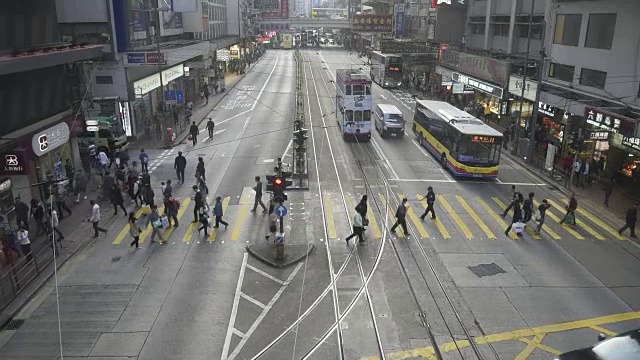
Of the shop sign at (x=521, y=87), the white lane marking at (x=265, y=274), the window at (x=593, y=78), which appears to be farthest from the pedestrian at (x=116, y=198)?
the shop sign at (x=521, y=87)

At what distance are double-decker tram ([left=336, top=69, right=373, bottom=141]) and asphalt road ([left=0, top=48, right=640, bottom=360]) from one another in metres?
9.70

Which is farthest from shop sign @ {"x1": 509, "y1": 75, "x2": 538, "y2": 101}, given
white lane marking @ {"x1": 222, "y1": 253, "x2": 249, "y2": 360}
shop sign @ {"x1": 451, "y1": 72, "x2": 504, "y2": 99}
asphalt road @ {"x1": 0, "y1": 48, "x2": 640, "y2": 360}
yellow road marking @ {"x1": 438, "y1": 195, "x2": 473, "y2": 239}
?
white lane marking @ {"x1": 222, "y1": 253, "x2": 249, "y2": 360}

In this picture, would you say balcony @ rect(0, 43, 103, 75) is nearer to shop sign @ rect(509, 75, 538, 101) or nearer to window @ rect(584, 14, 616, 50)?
window @ rect(584, 14, 616, 50)

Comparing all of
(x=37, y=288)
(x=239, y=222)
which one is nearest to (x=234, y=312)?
(x=37, y=288)

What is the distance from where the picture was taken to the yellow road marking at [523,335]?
36.8 feet

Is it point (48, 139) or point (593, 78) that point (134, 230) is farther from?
point (593, 78)

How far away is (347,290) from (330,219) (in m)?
5.82

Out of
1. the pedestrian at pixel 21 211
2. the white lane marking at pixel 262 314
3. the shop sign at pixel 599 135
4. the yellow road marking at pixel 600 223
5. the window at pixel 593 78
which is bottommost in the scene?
the yellow road marking at pixel 600 223

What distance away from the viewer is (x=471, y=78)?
4244 cm

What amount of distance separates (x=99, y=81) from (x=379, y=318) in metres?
23.8

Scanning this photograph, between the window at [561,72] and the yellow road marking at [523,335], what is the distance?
60.1ft

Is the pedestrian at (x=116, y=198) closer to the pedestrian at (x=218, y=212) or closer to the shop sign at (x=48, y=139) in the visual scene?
the shop sign at (x=48, y=139)

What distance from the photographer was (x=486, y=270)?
1550cm

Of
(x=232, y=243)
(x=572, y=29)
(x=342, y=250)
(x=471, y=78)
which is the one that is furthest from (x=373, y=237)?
(x=471, y=78)
